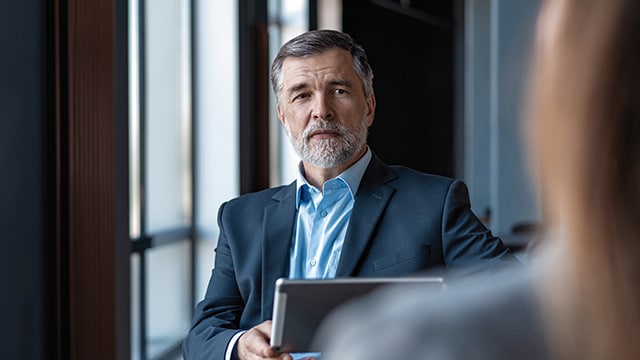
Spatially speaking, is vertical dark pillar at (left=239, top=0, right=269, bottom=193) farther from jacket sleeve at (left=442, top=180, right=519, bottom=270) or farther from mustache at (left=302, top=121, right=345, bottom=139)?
jacket sleeve at (left=442, top=180, right=519, bottom=270)

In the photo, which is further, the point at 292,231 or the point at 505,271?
the point at 292,231

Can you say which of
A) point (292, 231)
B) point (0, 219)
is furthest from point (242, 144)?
point (292, 231)

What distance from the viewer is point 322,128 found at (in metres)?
2.08

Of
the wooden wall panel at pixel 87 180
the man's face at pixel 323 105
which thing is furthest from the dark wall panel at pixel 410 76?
the man's face at pixel 323 105

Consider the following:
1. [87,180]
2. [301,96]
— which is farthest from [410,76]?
[301,96]

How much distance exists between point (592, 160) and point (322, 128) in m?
1.40

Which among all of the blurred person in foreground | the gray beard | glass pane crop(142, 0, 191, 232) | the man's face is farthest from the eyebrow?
glass pane crop(142, 0, 191, 232)

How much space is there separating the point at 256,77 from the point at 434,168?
3149 millimetres

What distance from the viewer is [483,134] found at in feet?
30.2

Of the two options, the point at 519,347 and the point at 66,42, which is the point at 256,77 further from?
the point at 519,347

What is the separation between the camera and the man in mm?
1944

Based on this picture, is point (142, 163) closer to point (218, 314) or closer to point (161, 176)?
point (161, 176)

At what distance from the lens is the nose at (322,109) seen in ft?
6.79

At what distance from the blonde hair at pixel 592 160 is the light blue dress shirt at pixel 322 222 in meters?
1.25
